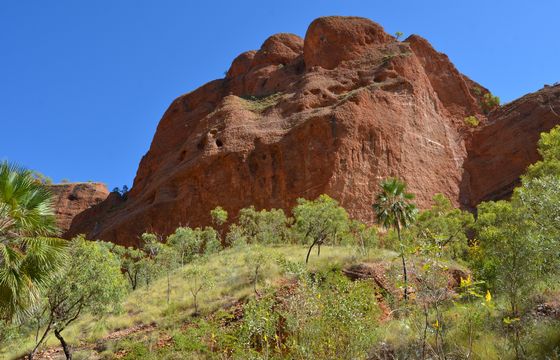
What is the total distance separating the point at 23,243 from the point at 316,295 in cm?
599

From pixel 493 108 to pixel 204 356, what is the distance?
56998 millimetres

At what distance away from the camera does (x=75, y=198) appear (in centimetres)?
8256

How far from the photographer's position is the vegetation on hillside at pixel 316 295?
9461 millimetres

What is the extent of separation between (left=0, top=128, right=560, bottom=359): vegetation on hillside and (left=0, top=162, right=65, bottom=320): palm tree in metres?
0.02

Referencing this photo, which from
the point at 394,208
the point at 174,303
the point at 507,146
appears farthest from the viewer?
the point at 507,146

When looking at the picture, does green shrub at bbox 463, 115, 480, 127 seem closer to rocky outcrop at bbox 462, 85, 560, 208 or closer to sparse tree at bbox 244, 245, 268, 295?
rocky outcrop at bbox 462, 85, 560, 208

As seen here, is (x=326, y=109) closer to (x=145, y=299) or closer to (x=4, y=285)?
(x=145, y=299)

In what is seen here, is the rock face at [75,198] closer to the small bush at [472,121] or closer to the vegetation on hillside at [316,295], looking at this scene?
the vegetation on hillside at [316,295]

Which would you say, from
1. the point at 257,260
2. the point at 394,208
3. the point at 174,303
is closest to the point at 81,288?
the point at 174,303

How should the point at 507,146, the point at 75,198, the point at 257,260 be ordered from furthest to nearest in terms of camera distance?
the point at 75,198 → the point at 507,146 → the point at 257,260

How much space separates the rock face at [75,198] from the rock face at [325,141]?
51.1 feet

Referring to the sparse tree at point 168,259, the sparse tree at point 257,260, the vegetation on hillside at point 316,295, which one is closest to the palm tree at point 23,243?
the vegetation on hillside at point 316,295

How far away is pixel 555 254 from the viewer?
11133mm

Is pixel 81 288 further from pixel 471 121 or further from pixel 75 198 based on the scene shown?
pixel 75 198
